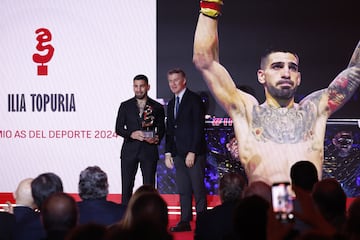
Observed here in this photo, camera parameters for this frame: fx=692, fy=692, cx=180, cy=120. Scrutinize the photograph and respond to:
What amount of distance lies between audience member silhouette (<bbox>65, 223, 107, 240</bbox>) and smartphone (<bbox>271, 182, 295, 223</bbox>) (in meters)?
0.68

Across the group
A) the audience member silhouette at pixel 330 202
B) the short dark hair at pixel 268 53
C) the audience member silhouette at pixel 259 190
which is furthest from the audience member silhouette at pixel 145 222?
the short dark hair at pixel 268 53

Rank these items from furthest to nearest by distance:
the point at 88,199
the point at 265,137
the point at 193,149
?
1. the point at 265,137
2. the point at 193,149
3. the point at 88,199

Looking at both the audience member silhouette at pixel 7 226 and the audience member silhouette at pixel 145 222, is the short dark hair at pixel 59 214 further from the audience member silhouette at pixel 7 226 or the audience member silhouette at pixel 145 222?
the audience member silhouette at pixel 7 226

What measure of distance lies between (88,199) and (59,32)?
161 inches

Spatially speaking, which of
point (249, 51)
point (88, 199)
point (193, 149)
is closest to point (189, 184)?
point (193, 149)

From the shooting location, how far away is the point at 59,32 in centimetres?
807

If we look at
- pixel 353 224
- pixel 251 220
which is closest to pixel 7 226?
pixel 251 220

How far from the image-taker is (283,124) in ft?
25.2

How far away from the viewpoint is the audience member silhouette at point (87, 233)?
2.42m

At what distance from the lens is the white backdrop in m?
7.93

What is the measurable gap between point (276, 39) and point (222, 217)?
4204mm

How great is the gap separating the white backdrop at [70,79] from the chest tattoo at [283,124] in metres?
→ 1.27

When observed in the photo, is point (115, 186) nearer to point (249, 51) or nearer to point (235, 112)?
point (235, 112)


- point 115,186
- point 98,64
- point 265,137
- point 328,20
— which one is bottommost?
point 115,186
